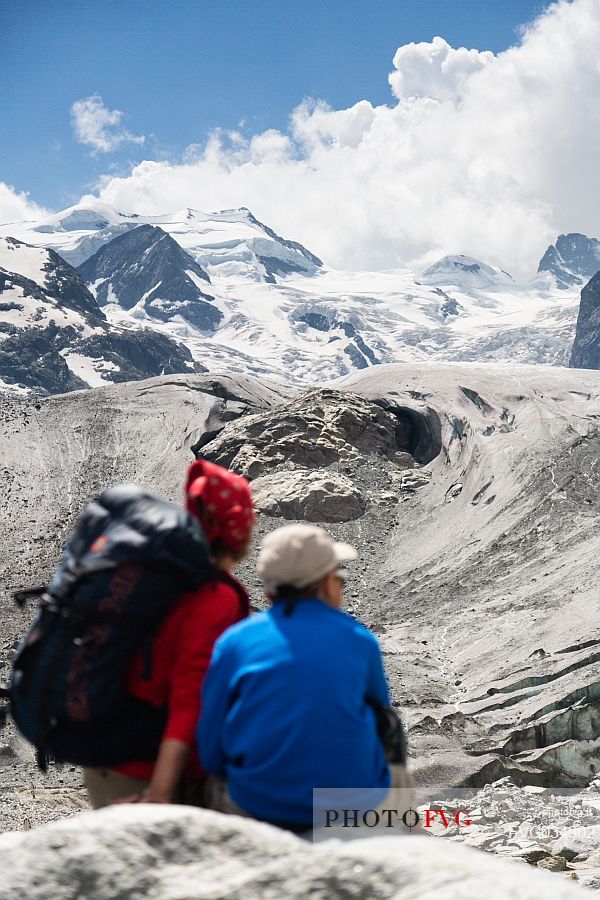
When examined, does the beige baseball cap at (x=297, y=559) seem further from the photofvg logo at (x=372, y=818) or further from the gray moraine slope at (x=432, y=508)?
the gray moraine slope at (x=432, y=508)

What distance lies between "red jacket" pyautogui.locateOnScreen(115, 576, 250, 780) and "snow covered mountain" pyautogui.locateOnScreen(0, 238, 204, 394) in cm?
17149

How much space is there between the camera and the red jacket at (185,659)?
3.34 meters

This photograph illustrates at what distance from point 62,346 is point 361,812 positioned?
18459 centimetres

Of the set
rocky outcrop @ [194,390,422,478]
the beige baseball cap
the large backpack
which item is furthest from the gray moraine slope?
the beige baseball cap

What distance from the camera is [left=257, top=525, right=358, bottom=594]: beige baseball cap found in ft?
10.9

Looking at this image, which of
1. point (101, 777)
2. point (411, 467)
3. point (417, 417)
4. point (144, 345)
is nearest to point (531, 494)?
point (411, 467)

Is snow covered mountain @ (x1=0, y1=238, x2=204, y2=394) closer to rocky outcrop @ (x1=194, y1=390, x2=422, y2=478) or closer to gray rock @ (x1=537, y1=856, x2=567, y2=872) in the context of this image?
rocky outcrop @ (x1=194, y1=390, x2=422, y2=478)

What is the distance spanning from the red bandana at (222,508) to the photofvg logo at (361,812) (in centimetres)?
108

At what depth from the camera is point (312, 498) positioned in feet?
92.6

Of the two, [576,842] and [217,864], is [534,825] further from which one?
[217,864]

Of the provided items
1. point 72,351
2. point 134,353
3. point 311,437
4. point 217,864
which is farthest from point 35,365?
point 217,864

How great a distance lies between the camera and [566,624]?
17016 millimetres

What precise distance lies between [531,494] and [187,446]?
13.4 meters

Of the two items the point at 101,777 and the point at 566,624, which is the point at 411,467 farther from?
the point at 101,777
